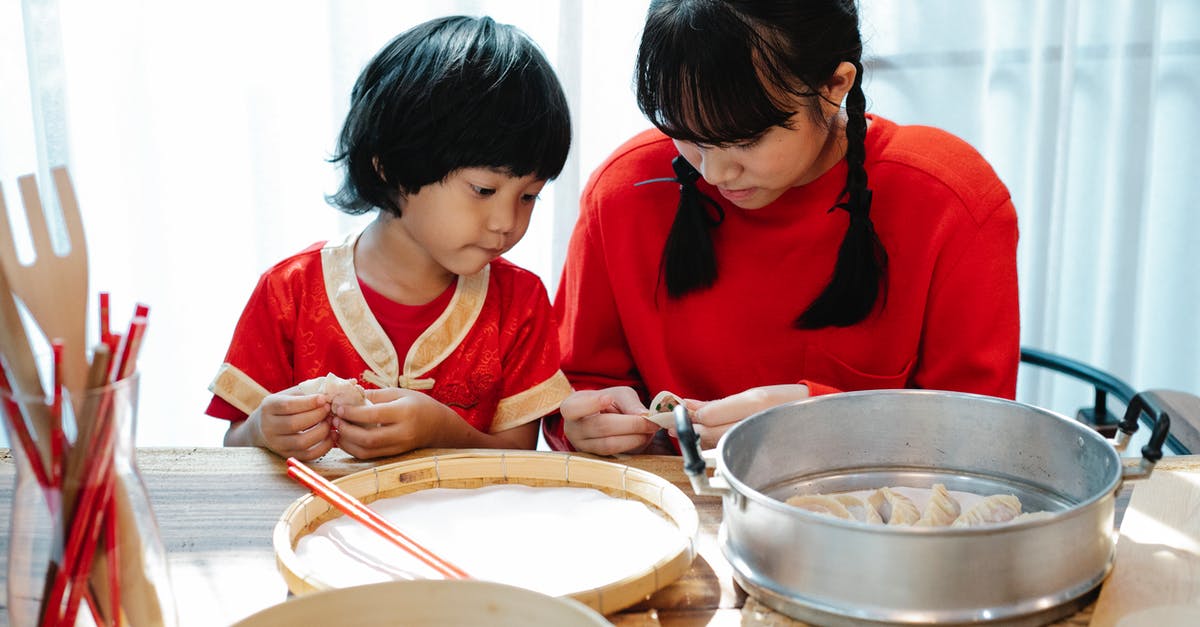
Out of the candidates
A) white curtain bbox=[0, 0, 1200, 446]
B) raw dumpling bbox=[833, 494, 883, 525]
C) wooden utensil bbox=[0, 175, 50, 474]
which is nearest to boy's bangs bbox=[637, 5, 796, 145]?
raw dumpling bbox=[833, 494, 883, 525]

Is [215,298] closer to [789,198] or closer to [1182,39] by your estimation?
[789,198]

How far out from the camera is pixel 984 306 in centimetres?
135

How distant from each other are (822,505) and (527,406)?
63 cm

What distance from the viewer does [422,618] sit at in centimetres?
68

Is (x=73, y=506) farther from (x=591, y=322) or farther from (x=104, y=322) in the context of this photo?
(x=591, y=322)

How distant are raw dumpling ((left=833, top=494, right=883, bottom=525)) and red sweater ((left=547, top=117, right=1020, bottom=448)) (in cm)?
38

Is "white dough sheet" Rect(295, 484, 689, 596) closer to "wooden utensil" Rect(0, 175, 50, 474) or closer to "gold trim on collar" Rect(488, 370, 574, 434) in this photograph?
"wooden utensil" Rect(0, 175, 50, 474)

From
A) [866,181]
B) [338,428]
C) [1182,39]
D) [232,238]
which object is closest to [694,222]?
[866,181]

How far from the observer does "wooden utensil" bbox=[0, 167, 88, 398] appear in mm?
611

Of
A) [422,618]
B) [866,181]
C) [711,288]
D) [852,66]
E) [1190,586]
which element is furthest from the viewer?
[711,288]

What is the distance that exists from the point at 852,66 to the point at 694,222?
29 centimetres

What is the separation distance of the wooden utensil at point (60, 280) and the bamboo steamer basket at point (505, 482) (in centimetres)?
23

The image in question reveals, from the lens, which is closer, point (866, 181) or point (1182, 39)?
point (866, 181)

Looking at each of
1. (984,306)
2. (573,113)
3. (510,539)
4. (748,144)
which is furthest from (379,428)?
(573,113)
